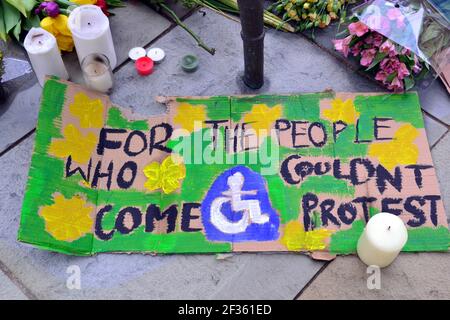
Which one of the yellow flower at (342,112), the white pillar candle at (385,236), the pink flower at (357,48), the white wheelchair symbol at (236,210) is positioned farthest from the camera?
the pink flower at (357,48)

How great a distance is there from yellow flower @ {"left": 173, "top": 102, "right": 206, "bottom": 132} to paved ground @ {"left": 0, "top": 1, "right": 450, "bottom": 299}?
0.10 metres

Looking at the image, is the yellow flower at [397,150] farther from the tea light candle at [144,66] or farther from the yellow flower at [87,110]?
the yellow flower at [87,110]

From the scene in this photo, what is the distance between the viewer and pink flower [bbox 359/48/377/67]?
2.41m

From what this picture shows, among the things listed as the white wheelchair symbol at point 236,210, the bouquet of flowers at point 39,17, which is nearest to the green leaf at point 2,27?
the bouquet of flowers at point 39,17

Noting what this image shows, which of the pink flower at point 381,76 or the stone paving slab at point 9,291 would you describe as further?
the pink flower at point 381,76

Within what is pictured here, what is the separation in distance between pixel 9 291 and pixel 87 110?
768 mm

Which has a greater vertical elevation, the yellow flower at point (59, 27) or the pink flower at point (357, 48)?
the yellow flower at point (59, 27)

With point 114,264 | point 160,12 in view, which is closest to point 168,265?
point 114,264

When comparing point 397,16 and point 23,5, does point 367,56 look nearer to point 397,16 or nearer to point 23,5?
point 397,16

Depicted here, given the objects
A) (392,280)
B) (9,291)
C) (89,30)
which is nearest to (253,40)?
(89,30)

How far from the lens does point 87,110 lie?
234cm

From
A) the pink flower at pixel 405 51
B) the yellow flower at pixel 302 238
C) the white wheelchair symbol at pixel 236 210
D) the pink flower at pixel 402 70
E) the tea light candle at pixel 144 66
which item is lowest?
the yellow flower at pixel 302 238

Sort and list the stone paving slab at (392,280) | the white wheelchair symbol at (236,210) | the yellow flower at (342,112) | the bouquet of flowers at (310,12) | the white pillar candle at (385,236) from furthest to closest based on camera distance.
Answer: the bouquet of flowers at (310,12) → the yellow flower at (342,112) → the white wheelchair symbol at (236,210) → the stone paving slab at (392,280) → the white pillar candle at (385,236)

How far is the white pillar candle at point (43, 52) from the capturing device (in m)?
2.29
